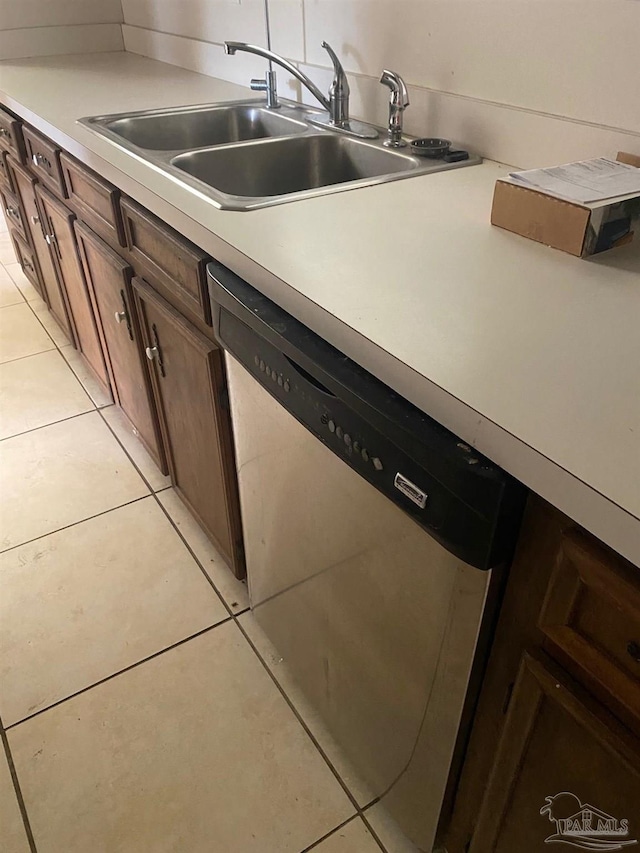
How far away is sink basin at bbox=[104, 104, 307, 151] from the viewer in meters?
1.70

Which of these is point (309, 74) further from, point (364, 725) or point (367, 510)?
point (364, 725)

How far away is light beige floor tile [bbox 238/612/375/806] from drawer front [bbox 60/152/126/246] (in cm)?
91

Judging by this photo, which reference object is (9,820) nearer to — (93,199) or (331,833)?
(331,833)

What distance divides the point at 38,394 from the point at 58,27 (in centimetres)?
154

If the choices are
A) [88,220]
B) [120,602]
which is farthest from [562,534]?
[88,220]

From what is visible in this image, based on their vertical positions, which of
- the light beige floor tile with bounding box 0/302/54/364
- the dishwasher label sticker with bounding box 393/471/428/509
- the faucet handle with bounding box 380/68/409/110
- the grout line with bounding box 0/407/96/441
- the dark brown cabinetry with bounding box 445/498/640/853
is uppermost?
the faucet handle with bounding box 380/68/409/110

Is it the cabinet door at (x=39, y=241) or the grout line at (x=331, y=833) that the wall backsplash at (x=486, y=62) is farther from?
the grout line at (x=331, y=833)

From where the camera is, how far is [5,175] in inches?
94.5

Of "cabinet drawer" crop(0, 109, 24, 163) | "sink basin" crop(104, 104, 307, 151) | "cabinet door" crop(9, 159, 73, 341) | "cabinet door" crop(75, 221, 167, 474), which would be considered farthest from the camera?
"cabinet door" crop(9, 159, 73, 341)

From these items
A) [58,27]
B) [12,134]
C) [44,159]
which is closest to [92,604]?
[44,159]

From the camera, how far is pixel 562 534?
0.59 metres

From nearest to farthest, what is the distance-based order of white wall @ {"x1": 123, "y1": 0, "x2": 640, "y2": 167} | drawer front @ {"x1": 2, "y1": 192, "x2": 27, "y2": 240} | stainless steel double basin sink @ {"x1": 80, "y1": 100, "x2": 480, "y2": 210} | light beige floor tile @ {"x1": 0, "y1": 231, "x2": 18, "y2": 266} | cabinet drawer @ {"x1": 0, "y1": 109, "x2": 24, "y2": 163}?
white wall @ {"x1": 123, "y1": 0, "x2": 640, "y2": 167} < stainless steel double basin sink @ {"x1": 80, "y1": 100, "x2": 480, "y2": 210} < cabinet drawer @ {"x1": 0, "y1": 109, "x2": 24, "y2": 163} < drawer front @ {"x1": 2, "y1": 192, "x2": 27, "y2": 240} < light beige floor tile @ {"x1": 0, "y1": 231, "x2": 18, "y2": 266}

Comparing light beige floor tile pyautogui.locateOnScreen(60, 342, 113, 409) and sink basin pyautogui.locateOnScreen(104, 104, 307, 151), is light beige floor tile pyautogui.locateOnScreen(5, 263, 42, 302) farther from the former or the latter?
sink basin pyautogui.locateOnScreen(104, 104, 307, 151)

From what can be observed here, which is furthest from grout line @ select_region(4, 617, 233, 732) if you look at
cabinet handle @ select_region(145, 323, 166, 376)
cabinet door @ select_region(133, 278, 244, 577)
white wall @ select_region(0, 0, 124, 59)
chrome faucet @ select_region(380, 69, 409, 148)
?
white wall @ select_region(0, 0, 124, 59)
